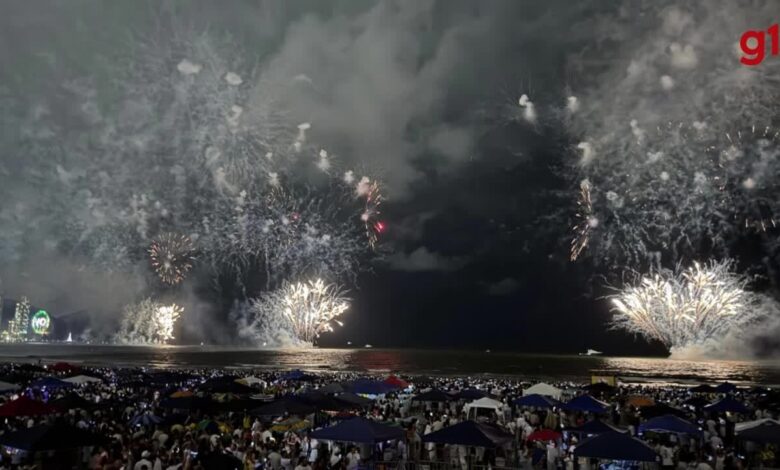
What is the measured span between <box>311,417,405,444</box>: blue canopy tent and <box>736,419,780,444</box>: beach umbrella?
9.32 meters

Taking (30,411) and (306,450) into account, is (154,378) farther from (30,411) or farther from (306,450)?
(306,450)

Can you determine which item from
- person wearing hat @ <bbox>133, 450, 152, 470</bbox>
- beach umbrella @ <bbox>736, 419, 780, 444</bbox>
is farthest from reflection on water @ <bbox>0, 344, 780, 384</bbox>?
person wearing hat @ <bbox>133, 450, 152, 470</bbox>

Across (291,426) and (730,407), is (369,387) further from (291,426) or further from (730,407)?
(730,407)

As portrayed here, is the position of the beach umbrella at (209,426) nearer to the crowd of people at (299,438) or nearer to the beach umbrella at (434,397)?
the crowd of people at (299,438)

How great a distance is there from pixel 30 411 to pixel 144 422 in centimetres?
349

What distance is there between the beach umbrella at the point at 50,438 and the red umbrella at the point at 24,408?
546 cm

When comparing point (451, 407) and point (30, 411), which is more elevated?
point (30, 411)

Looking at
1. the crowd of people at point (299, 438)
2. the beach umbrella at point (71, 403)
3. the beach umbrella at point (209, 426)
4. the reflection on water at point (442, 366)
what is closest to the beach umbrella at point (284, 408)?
the crowd of people at point (299, 438)

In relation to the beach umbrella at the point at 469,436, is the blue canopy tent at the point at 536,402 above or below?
below

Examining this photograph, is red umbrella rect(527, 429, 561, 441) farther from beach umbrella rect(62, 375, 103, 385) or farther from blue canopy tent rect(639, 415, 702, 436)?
beach umbrella rect(62, 375, 103, 385)

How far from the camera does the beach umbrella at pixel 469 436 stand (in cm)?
1495

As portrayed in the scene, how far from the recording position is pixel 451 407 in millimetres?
31234

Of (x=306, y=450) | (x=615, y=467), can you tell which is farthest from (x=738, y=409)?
(x=306, y=450)

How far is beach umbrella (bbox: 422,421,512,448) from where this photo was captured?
1495 centimetres
